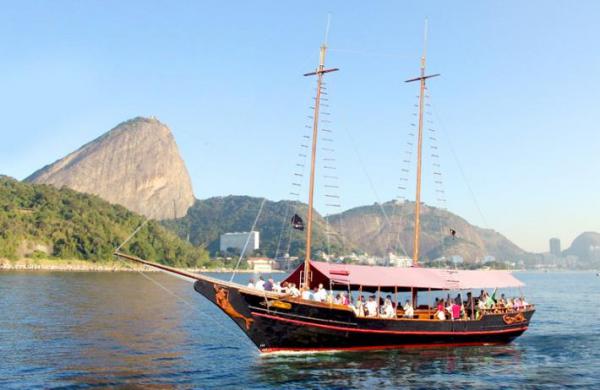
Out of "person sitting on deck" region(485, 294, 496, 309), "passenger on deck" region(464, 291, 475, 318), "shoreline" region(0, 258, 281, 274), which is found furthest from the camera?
"shoreline" region(0, 258, 281, 274)

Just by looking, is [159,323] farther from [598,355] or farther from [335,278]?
[598,355]

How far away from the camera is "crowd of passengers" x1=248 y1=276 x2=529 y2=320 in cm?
3188

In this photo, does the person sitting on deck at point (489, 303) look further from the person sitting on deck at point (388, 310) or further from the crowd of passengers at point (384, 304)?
the person sitting on deck at point (388, 310)

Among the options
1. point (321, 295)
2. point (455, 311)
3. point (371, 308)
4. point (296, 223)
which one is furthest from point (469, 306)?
point (296, 223)

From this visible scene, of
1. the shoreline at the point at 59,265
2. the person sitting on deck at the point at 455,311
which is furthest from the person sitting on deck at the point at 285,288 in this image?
the shoreline at the point at 59,265

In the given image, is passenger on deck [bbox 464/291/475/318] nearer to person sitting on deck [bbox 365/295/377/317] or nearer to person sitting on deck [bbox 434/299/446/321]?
person sitting on deck [bbox 434/299/446/321]

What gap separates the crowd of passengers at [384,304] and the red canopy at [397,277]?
2.50 feet

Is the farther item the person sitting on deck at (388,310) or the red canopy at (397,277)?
the person sitting on deck at (388,310)

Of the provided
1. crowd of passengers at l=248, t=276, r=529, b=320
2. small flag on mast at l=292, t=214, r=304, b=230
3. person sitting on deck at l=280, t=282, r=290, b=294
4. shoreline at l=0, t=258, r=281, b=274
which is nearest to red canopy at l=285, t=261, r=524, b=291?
person sitting on deck at l=280, t=282, r=290, b=294

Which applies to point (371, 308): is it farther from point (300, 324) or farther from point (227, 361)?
point (227, 361)

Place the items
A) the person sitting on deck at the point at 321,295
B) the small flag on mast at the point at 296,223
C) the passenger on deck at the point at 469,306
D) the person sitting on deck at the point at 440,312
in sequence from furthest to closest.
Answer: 1. the passenger on deck at the point at 469,306
2. the person sitting on deck at the point at 440,312
3. the small flag on mast at the point at 296,223
4. the person sitting on deck at the point at 321,295

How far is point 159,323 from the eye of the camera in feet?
162

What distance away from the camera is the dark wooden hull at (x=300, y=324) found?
30.9 metres

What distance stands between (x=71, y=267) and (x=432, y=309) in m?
159
